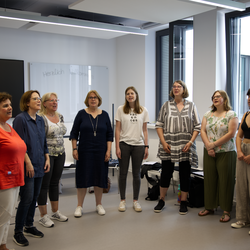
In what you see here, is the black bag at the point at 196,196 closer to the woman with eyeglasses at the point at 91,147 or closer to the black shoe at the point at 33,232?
the woman with eyeglasses at the point at 91,147

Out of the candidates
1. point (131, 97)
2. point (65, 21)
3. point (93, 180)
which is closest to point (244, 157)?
point (131, 97)

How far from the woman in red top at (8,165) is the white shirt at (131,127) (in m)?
1.56

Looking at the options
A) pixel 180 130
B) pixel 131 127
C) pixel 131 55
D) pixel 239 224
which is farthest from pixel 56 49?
pixel 239 224

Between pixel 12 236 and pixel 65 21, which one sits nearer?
pixel 12 236

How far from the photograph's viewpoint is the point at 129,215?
3600 millimetres

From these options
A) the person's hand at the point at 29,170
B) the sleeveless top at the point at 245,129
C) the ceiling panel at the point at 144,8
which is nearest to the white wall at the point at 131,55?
the ceiling panel at the point at 144,8

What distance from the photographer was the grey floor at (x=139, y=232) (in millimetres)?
2814

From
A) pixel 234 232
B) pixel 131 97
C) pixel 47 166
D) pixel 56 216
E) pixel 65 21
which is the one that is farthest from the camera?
pixel 65 21

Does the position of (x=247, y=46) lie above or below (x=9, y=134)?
above

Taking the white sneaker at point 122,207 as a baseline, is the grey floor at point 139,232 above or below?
below

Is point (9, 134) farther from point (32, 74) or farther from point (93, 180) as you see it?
point (32, 74)

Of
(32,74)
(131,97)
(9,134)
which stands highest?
(32,74)

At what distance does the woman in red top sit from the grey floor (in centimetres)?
69

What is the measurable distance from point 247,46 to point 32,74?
12.4 ft
